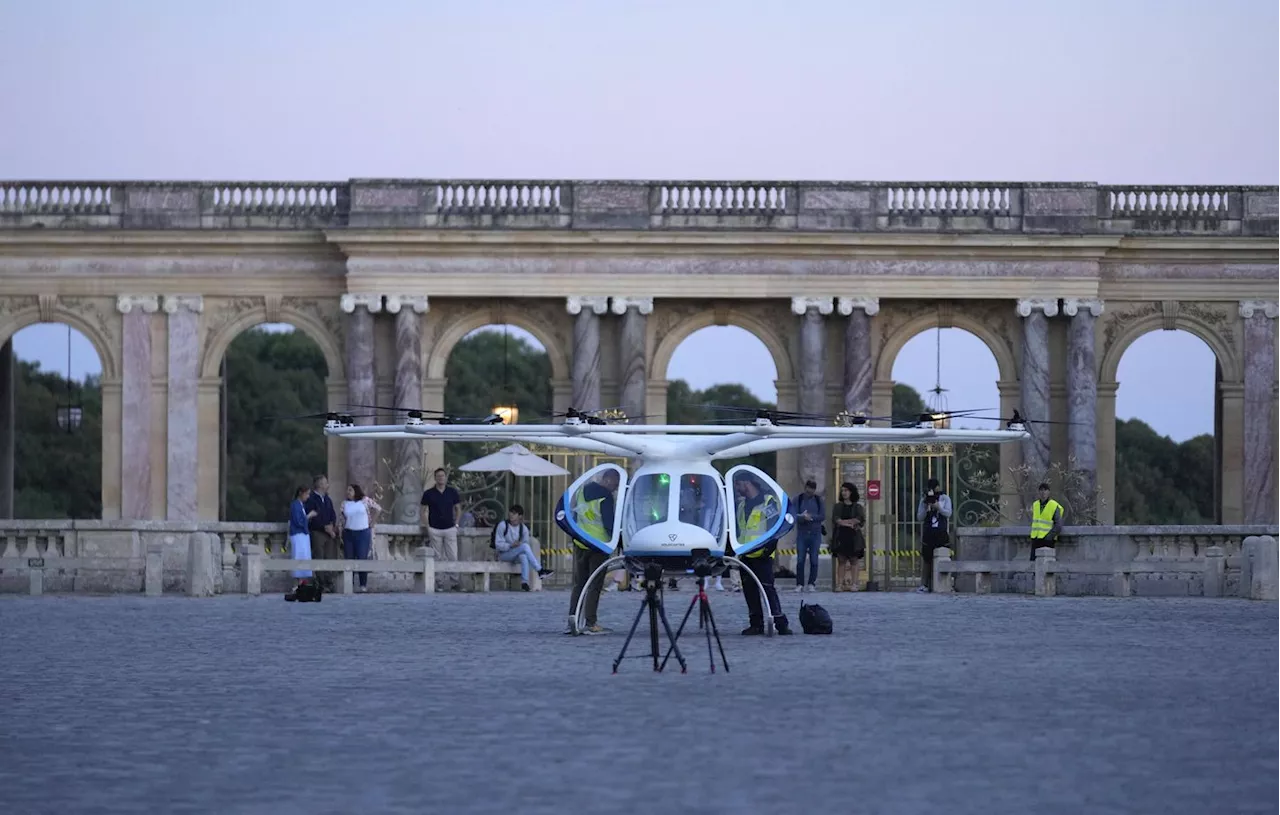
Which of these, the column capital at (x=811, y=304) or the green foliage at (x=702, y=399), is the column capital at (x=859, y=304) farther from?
the green foliage at (x=702, y=399)

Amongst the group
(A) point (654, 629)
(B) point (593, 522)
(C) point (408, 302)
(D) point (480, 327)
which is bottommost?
(A) point (654, 629)

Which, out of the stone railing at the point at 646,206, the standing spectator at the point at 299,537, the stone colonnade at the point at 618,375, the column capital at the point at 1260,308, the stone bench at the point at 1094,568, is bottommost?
the stone bench at the point at 1094,568

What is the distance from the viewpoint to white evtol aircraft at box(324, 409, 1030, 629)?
862 inches

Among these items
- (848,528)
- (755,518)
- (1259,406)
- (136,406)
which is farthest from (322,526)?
(1259,406)

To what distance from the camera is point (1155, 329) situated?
53625 mm

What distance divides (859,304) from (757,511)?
95.5 ft

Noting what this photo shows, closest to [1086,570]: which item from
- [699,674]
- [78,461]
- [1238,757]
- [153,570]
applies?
[153,570]

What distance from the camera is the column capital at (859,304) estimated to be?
172 ft

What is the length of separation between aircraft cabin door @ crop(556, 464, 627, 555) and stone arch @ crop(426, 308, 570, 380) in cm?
2937

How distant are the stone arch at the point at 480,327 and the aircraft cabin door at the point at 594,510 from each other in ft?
96.4

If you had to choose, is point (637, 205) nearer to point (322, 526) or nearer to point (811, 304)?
point (811, 304)

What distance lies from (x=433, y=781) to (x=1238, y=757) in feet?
12.8

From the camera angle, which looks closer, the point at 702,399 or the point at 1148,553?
the point at 1148,553

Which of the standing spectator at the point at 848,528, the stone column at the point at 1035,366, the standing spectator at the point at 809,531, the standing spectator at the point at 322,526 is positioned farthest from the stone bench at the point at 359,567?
the stone column at the point at 1035,366
